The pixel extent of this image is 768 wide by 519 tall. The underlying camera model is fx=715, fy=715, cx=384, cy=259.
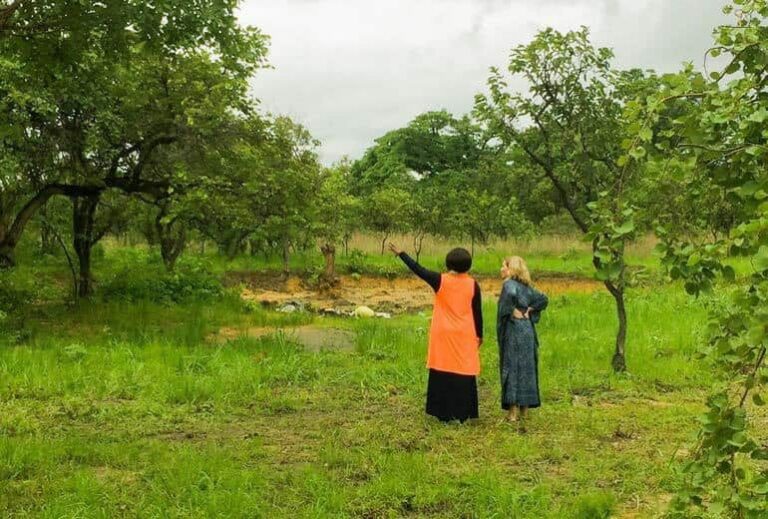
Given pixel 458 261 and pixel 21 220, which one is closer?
pixel 458 261

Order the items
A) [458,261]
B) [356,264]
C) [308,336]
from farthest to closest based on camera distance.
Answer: [356,264], [308,336], [458,261]

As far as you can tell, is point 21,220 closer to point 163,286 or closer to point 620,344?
point 163,286

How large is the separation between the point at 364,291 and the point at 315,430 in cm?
1776

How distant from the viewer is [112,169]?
42.5ft

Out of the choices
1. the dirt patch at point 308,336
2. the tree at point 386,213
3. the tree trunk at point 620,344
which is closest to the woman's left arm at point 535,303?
the tree trunk at point 620,344

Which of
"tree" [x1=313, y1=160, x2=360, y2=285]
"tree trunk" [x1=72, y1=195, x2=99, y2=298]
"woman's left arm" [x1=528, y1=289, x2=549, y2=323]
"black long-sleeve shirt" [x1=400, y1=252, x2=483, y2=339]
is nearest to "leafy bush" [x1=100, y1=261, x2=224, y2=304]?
"tree trunk" [x1=72, y1=195, x2=99, y2=298]

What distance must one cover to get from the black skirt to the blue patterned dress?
0.36 meters

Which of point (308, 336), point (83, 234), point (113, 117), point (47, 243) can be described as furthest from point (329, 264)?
point (113, 117)

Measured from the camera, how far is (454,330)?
282 inches

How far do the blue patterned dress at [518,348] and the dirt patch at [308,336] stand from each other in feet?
13.8

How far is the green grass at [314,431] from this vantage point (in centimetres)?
503

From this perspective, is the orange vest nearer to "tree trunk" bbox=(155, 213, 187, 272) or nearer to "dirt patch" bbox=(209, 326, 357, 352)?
"dirt patch" bbox=(209, 326, 357, 352)

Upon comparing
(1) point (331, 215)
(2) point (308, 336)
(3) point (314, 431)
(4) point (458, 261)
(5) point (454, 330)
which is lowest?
(3) point (314, 431)

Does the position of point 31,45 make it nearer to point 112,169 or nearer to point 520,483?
point 520,483
